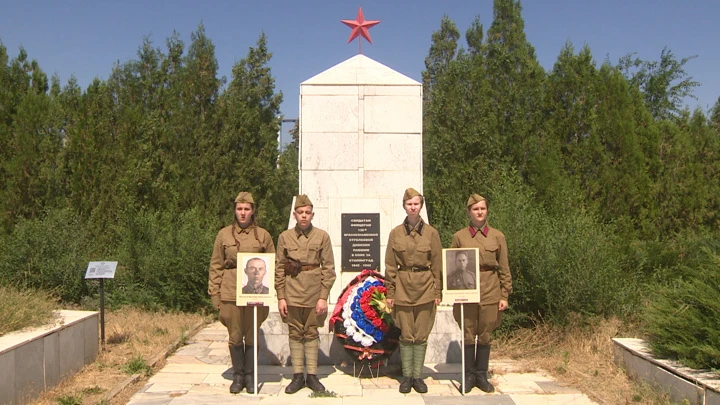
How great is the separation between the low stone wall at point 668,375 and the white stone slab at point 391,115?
329 centimetres

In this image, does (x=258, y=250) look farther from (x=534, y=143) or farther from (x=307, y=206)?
(x=534, y=143)

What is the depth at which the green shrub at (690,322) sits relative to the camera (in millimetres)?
4781

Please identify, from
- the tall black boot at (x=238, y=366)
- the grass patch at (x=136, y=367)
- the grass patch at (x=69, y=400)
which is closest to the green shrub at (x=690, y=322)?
the tall black boot at (x=238, y=366)

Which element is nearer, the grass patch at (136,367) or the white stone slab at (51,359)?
the white stone slab at (51,359)

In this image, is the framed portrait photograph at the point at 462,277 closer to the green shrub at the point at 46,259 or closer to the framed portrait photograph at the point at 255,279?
the framed portrait photograph at the point at 255,279

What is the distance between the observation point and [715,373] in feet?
15.1

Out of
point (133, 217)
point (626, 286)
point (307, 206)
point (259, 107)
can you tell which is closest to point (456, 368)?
point (307, 206)

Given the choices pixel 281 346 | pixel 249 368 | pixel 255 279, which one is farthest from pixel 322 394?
pixel 281 346

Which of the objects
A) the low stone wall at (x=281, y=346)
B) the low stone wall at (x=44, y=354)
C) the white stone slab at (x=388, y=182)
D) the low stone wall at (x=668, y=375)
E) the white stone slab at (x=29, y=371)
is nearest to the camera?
the low stone wall at (x=668, y=375)

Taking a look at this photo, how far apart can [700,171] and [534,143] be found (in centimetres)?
436

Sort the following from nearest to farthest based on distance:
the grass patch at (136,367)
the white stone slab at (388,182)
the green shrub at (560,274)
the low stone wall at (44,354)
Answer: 1. the low stone wall at (44,354)
2. the grass patch at (136,367)
3. the green shrub at (560,274)
4. the white stone slab at (388,182)

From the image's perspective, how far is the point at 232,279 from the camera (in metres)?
5.32

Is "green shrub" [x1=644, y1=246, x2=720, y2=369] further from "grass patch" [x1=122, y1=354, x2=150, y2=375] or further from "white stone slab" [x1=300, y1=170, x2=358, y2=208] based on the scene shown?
"grass patch" [x1=122, y1=354, x2=150, y2=375]

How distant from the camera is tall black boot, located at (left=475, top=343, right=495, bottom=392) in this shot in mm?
5352
